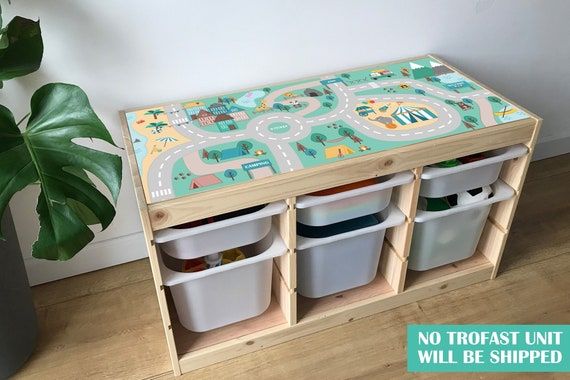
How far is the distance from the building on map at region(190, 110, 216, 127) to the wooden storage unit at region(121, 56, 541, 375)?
0.24ft

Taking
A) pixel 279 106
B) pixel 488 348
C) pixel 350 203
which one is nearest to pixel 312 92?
pixel 279 106

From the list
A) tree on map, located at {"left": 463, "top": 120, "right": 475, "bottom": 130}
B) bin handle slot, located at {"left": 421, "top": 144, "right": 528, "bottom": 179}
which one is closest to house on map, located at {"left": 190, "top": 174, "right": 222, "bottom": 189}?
bin handle slot, located at {"left": 421, "top": 144, "right": 528, "bottom": 179}

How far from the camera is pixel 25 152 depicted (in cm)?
98

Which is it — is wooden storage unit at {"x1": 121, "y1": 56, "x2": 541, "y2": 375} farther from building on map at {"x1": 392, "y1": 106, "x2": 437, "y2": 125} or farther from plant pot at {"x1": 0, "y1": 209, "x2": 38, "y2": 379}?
plant pot at {"x1": 0, "y1": 209, "x2": 38, "y2": 379}

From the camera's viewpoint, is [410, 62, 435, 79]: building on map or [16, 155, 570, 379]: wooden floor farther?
[410, 62, 435, 79]: building on map

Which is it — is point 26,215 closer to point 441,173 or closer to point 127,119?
point 127,119

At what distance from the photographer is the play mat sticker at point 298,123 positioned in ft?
3.67

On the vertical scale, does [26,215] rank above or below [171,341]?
above

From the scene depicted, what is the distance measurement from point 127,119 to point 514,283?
1105 millimetres

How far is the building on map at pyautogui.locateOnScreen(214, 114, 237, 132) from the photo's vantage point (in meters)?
1.24

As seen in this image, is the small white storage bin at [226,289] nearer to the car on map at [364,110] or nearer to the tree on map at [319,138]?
the tree on map at [319,138]

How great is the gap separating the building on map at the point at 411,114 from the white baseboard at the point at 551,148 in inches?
34.4

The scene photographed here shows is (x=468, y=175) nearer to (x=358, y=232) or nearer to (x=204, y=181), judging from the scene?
(x=358, y=232)

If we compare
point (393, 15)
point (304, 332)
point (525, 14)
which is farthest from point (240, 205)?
point (525, 14)
